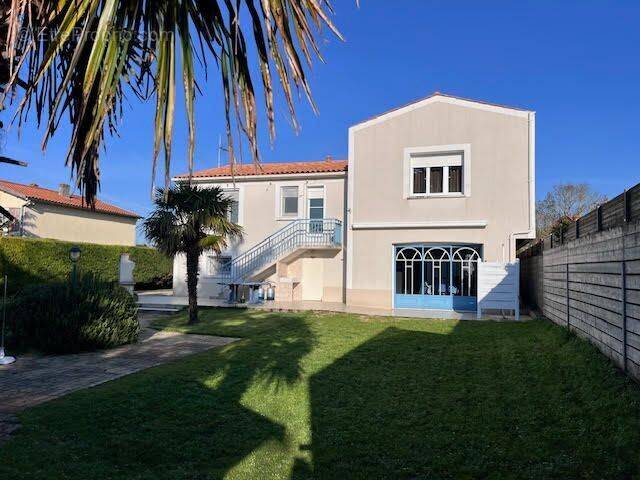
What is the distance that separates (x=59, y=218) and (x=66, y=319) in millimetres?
21157

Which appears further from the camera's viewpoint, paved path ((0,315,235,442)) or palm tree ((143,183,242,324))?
palm tree ((143,183,242,324))

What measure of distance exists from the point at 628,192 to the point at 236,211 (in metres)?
17.7

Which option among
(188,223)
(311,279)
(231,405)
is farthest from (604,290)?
(311,279)

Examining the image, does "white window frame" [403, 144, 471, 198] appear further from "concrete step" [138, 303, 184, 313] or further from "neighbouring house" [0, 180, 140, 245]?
"neighbouring house" [0, 180, 140, 245]

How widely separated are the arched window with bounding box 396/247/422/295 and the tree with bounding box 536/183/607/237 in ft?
57.4

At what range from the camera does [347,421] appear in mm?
5242

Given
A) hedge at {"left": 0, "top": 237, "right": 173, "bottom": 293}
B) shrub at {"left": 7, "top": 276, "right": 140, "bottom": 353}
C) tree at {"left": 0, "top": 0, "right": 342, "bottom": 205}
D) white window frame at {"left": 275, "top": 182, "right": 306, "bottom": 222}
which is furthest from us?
white window frame at {"left": 275, "top": 182, "right": 306, "bottom": 222}

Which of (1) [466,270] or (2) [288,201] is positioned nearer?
(1) [466,270]

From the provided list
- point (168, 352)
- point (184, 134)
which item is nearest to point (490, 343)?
point (168, 352)

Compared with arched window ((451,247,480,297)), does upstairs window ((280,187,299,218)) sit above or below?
above

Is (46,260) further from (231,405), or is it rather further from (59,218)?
(231,405)

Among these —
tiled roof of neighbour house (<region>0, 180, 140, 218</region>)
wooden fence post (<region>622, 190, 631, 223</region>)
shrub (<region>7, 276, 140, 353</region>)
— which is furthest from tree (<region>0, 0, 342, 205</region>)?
tiled roof of neighbour house (<region>0, 180, 140, 218</region>)

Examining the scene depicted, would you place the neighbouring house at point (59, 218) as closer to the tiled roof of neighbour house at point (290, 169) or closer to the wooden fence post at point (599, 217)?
the tiled roof of neighbour house at point (290, 169)

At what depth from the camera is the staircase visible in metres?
19.6
